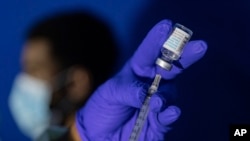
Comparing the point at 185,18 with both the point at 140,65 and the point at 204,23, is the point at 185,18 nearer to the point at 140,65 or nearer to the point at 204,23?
the point at 204,23

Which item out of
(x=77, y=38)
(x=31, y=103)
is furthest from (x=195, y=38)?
(x=31, y=103)

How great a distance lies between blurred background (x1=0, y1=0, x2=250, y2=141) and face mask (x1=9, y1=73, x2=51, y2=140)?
0.29ft

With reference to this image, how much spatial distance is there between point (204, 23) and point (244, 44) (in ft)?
0.34

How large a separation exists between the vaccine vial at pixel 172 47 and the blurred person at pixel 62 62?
0.31m

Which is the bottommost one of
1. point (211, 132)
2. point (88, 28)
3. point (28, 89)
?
point (211, 132)

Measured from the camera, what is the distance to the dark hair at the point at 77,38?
3.32 ft

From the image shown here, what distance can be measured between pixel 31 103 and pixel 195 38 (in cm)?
39

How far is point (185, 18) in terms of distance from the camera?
102 centimetres

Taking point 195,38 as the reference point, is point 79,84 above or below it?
below

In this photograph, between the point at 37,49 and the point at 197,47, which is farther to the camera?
the point at 37,49

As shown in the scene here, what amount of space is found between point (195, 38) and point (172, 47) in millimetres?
306

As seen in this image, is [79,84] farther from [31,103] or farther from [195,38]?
[195,38]

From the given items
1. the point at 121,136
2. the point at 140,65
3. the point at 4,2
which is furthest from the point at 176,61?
the point at 4,2

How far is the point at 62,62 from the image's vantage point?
3.35ft
